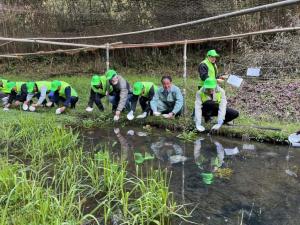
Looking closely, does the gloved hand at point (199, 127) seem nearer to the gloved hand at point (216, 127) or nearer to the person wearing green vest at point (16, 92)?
the gloved hand at point (216, 127)

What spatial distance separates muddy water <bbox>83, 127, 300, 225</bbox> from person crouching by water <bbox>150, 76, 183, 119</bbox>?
1.50 feet

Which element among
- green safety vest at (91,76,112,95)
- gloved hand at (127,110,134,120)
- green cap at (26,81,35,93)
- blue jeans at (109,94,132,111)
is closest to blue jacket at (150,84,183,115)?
gloved hand at (127,110,134,120)

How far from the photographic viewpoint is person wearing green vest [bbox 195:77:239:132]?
651 cm

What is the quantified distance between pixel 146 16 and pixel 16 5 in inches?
160

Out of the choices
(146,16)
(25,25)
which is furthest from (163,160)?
(25,25)

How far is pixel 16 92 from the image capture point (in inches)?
352

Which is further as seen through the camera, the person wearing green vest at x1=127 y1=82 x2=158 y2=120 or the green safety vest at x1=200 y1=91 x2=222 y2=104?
the person wearing green vest at x1=127 y1=82 x2=158 y2=120

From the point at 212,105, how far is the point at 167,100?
3.15 feet

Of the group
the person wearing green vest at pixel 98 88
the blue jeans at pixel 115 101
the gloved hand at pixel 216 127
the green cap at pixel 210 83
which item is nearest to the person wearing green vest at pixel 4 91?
the person wearing green vest at pixel 98 88

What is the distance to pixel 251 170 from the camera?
16.4 ft

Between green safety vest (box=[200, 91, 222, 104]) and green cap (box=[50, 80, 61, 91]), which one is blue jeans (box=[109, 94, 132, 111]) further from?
green safety vest (box=[200, 91, 222, 104])

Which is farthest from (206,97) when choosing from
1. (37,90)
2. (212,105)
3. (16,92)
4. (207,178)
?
(16,92)

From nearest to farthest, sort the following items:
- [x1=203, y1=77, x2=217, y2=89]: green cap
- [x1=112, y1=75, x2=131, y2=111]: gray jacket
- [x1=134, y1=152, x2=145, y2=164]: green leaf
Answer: [x1=134, y1=152, x2=145, y2=164]: green leaf < [x1=203, y1=77, x2=217, y2=89]: green cap < [x1=112, y1=75, x2=131, y2=111]: gray jacket

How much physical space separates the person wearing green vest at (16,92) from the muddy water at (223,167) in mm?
2560
